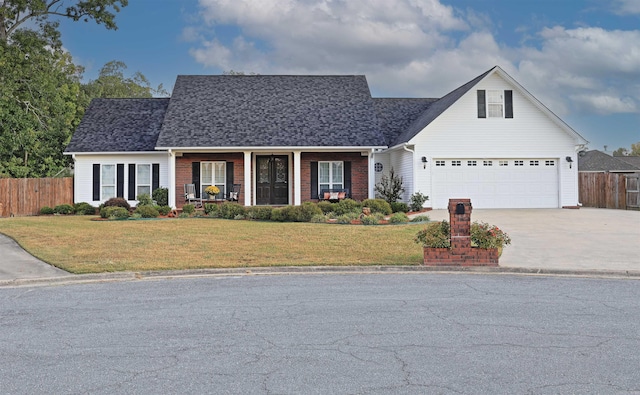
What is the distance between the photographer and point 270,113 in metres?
29.1

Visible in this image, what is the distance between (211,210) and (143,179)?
596 centimetres

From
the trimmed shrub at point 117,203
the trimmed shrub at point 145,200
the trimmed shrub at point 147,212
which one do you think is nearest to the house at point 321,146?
the trimmed shrub at point 145,200

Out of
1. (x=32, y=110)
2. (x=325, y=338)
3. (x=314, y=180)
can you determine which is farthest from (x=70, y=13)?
(x=325, y=338)

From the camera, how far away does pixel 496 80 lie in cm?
2652

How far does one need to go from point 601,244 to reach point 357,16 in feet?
54.3

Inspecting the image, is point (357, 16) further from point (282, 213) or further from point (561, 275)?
point (561, 275)

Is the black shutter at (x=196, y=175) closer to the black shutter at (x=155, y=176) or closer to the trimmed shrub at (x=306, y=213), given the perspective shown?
the black shutter at (x=155, y=176)

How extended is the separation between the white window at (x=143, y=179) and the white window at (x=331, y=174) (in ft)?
27.2

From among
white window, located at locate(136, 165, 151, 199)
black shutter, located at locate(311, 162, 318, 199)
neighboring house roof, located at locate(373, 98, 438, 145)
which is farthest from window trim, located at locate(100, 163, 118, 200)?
neighboring house roof, located at locate(373, 98, 438, 145)

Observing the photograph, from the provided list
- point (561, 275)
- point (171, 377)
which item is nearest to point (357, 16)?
point (561, 275)

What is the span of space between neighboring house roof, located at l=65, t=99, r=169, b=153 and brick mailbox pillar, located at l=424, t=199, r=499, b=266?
758 inches

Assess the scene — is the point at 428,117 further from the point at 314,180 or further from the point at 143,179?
the point at 143,179

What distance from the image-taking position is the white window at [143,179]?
28406 millimetres

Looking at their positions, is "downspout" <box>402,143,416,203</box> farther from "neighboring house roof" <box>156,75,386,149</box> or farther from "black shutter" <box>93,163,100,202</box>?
"black shutter" <box>93,163,100,202</box>
